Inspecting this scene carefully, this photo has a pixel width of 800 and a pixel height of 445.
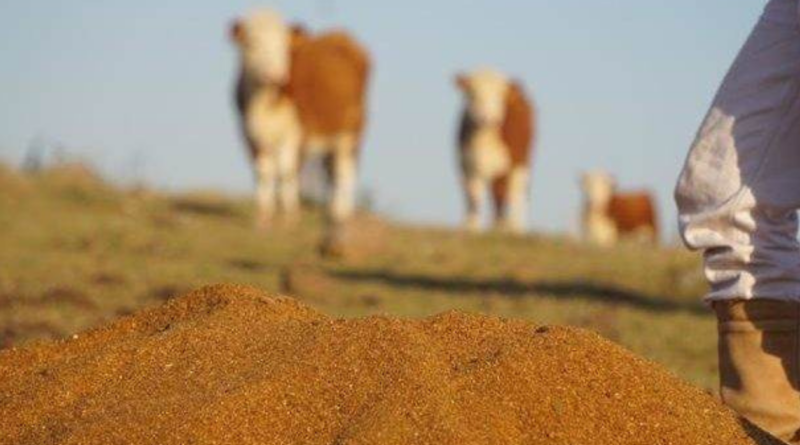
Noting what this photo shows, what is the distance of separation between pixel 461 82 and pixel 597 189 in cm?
939

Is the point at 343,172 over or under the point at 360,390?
under

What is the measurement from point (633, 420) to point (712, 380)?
156 inches

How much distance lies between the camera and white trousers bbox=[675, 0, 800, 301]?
529 centimetres

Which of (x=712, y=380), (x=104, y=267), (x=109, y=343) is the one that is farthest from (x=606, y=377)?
(x=104, y=267)

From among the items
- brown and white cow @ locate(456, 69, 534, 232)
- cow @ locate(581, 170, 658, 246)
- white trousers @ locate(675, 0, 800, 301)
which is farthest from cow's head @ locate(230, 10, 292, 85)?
white trousers @ locate(675, 0, 800, 301)

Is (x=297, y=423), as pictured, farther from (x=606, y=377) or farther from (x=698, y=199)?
(x=698, y=199)

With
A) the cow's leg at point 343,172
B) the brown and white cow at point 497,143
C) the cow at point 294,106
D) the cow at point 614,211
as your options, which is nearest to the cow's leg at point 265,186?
the cow at point 294,106

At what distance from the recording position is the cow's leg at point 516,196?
26.8 meters

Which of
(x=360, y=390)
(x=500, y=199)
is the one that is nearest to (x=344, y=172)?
(x=500, y=199)

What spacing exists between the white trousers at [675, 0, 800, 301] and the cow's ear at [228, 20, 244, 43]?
710 inches

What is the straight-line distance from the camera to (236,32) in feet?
76.4

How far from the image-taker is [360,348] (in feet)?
15.4

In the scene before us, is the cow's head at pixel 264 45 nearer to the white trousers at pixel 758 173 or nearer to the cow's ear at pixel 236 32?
the cow's ear at pixel 236 32

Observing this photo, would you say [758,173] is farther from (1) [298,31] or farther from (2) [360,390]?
(1) [298,31]
